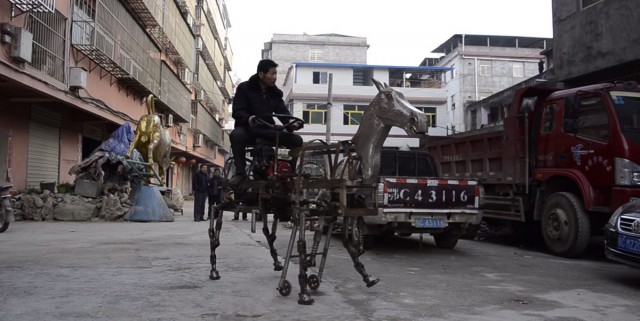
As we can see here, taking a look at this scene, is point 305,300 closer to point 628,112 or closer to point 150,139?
point 628,112

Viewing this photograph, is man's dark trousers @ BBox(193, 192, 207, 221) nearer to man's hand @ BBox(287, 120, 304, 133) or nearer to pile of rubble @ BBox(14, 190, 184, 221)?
pile of rubble @ BBox(14, 190, 184, 221)

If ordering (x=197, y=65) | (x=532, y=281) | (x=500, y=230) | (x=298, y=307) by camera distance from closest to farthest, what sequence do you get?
1. (x=298, y=307)
2. (x=532, y=281)
3. (x=500, y=230)
4. (x=197, y=65)

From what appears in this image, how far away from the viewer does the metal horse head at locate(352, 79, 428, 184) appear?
162 inches

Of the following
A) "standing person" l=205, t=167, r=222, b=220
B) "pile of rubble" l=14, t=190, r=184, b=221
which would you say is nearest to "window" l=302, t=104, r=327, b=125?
"standing person" l=205, t=167, r=222, b=220

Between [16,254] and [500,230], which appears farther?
[500,230]

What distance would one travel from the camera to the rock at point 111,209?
13.0m

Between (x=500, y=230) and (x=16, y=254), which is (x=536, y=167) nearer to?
(x=500, y=230)

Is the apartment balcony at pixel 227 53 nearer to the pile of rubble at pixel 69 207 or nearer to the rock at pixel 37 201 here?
the pile of rubble at pixel 69 207

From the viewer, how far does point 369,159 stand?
427 centimetres

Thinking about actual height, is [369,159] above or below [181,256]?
above

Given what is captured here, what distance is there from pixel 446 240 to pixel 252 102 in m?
5.37

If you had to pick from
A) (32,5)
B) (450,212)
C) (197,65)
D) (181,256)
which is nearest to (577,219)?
(450,212)

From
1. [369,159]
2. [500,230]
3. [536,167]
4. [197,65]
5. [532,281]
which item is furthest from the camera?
[197,65]

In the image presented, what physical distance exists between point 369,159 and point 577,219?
507 cm
